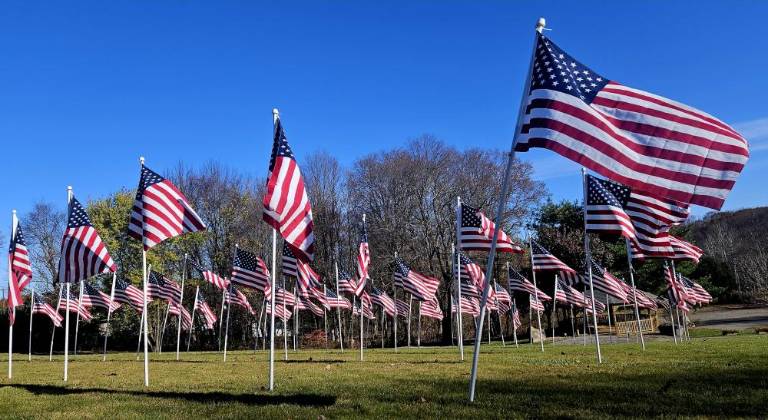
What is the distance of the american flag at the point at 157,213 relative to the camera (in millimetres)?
13156

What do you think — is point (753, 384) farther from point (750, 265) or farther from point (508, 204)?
point (750, 265)

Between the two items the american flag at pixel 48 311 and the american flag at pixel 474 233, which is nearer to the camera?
the american flag at pixel 474 233

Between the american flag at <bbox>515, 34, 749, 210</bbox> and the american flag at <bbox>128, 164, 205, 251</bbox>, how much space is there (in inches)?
329

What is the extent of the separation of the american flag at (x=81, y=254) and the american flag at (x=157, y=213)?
190 centimetres

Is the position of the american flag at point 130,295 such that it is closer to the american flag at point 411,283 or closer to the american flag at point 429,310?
the american flag at point 429,310

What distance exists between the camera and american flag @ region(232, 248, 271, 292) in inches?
899

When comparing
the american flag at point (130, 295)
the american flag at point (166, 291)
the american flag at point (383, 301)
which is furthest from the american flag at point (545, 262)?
the american flag at point (130, 295)

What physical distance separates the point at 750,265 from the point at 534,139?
7837 centimetres

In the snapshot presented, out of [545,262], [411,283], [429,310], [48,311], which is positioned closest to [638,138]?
[545,262]

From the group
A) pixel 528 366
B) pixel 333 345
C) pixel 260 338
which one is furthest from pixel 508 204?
pixel 528 366

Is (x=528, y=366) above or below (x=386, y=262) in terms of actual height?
below

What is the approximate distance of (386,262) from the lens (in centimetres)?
4869

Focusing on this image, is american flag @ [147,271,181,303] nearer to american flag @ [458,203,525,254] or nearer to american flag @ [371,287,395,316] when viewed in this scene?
american flag @ [371,287,395,316]

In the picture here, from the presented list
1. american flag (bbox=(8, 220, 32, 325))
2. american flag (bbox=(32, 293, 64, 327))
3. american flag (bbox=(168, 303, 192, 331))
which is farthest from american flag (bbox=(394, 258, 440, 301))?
american flag (bbox=(32, 293, 64, 327))
